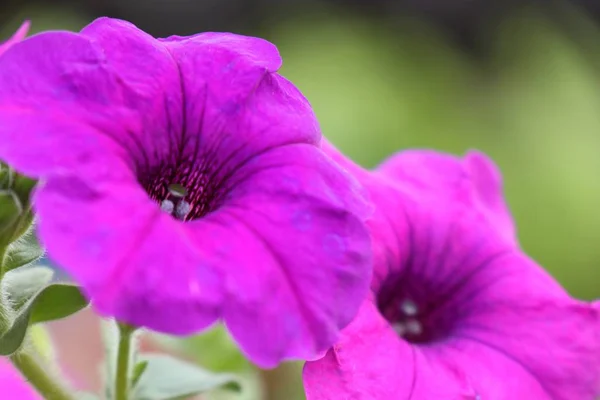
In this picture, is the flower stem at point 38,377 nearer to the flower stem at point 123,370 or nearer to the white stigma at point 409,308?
the flower stem at point 123,370

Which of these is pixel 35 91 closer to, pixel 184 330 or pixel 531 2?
pixel 184 330

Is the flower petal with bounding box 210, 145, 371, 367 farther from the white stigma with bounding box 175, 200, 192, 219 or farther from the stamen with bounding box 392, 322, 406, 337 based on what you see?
the stamen with bounding box 392, 322, 406, 337

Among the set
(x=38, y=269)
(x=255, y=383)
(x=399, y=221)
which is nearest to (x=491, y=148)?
(x=255, y=383)

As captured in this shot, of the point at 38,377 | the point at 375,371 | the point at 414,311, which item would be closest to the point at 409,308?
the point at 414,311

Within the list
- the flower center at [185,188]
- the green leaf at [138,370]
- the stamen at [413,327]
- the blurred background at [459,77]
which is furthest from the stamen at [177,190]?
the blurred background at [459,77]

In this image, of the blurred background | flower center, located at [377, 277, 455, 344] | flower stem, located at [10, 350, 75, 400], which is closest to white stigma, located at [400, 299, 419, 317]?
flower center, located at [377, 277, 455, 344]
